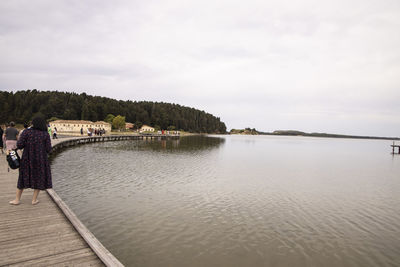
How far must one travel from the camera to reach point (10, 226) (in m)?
6.78

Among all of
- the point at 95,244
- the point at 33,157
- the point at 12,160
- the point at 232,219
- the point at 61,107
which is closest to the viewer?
the point at 95,244

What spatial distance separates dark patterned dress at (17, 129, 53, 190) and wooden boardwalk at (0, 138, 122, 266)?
94 centimetres

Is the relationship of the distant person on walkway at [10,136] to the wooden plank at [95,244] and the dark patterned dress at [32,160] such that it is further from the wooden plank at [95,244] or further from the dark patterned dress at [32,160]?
the wooden plank at [95,244]


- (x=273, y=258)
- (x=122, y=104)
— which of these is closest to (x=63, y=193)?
(x=273, y=258)

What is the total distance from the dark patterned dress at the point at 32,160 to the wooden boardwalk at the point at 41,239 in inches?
37.1

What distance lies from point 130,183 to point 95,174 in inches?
172

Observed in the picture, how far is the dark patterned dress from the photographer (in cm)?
776

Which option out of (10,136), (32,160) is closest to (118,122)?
(10,136)

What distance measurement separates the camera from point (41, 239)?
609 centimetres

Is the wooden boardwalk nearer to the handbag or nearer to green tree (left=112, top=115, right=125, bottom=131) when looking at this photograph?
the handbag

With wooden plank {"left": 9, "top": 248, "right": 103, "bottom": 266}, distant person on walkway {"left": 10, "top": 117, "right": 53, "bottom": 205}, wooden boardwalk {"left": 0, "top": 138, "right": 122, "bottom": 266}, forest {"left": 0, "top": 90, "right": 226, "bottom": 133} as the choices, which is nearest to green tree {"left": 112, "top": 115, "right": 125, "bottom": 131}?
forest {"left": 0, "top": 90, "right": 226, "bottom": 133}

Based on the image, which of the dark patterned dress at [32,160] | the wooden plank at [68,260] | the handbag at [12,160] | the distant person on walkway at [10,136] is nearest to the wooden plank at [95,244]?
the wooden plank at [68,260]

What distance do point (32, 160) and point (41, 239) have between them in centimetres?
285

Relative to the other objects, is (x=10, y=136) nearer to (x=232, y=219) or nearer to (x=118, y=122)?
A: (x=232, y=219)
